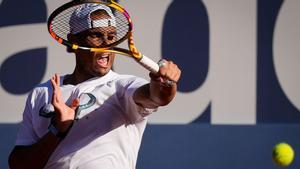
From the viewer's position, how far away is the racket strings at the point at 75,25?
2.56 metres

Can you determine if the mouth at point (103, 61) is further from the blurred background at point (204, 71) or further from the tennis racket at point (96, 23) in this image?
the blurred background at point (204, 71)

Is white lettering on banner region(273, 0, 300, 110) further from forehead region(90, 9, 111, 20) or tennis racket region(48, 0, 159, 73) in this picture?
forehead region(90, 9, 111, 20)

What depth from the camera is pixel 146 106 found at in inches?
89.3

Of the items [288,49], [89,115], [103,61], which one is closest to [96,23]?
[103,61]

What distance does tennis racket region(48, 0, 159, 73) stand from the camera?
2.38m

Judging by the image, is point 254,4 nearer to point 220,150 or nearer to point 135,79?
point 220,150

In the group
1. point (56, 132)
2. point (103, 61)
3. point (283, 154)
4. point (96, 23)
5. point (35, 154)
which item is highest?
point (96, 23)

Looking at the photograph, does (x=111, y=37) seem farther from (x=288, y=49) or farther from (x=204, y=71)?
(x=288, y=49)

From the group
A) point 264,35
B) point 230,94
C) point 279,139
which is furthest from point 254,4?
point 279,139

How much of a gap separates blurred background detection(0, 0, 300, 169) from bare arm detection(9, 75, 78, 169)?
246 centimetres

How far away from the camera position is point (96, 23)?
2.53m

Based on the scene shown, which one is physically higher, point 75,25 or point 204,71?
point 75,25

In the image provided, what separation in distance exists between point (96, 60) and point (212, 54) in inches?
106

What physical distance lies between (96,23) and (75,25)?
13cm
